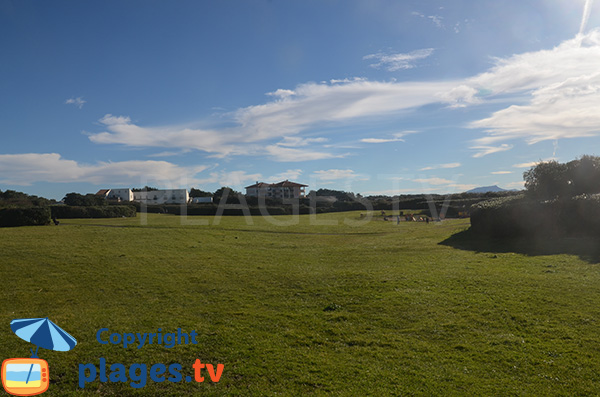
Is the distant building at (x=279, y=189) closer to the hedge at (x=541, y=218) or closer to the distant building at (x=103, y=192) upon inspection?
the distant building at (x=103, y=192)

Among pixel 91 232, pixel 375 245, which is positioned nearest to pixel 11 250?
pixel 91 232

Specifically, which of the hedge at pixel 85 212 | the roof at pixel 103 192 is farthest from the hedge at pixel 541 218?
the roof at pixel 103 192

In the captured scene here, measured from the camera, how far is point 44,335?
26.0ft

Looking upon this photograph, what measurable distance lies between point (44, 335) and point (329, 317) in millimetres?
7161

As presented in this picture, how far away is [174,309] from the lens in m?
11.7

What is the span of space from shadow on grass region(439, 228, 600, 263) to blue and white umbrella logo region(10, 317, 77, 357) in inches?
790

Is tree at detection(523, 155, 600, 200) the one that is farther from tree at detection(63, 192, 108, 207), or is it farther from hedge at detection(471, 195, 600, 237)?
tree at detection(63, 192, 108, 207)

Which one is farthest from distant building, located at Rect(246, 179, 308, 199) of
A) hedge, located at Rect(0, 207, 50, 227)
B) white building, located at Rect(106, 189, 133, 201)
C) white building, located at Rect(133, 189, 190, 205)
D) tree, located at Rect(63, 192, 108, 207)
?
hedge, located at Rect(0, 207, 50, 227)

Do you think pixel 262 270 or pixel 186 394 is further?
pixel 262 270

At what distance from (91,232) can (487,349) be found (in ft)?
97.3

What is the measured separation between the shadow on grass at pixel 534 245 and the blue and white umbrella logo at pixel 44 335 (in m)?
20.1

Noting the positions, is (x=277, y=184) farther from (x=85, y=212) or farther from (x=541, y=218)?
(x=541, y=218)

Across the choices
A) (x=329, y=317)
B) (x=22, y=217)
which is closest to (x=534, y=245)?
(x=329, y=317)

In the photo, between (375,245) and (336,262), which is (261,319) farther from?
(375,245)
